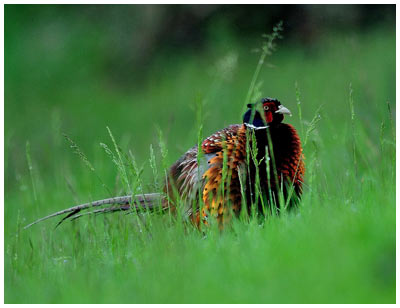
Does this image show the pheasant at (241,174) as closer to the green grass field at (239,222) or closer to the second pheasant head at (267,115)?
the second pheasant head at (267,115)

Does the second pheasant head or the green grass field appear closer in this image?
the green grass field

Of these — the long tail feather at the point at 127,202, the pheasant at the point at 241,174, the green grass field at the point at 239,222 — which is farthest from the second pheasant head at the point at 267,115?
the long tail feather at the point at 127,202

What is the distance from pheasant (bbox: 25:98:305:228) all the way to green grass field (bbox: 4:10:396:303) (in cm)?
13

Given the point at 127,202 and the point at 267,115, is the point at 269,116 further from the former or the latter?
the point at 127,202

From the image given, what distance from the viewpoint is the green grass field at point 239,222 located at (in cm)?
283

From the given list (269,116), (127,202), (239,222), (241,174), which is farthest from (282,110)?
(127,202)

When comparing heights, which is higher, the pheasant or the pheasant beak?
the pheasant beak

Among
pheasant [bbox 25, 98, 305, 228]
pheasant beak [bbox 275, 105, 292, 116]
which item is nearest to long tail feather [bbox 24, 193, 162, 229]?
pheasant [bbox 25, 98, 305, 228]

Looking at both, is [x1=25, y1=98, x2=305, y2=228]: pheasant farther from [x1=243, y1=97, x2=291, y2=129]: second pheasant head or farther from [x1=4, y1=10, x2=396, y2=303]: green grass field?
[x1=4, y1=10, x2=396, y2=303]: green grass field

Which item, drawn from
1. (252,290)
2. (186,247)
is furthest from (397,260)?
(186,247)

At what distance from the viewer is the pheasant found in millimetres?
3887

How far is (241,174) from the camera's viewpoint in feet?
13.0

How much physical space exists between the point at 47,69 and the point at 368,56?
4398 millimetres

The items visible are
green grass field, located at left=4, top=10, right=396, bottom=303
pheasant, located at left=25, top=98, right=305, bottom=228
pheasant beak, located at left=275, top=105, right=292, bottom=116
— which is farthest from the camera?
pheasant beak, located at left=275, top=105, right=292, bottom=116
